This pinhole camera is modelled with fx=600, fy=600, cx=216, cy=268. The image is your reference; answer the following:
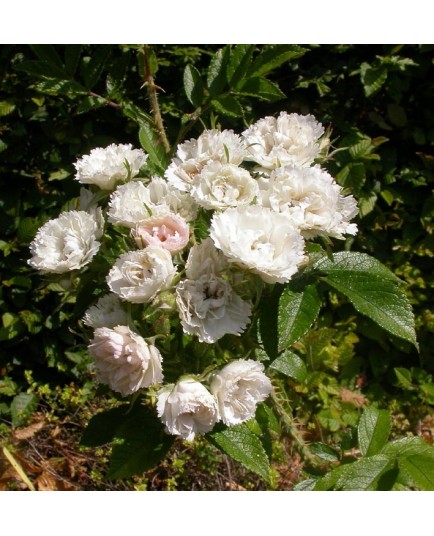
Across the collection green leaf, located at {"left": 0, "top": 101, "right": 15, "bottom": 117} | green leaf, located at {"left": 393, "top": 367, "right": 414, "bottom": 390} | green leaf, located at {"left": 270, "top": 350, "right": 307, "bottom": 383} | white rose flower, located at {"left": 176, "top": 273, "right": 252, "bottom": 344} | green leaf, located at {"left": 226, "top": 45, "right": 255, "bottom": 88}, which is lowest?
green leaf, located at {"left": 393, "top": 367, "right": 414, "bottom": 390}

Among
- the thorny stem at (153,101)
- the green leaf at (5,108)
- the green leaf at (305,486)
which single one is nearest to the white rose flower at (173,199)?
the thorny stem at (153,101)

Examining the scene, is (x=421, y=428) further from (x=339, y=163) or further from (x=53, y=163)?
(x=53, y=163)

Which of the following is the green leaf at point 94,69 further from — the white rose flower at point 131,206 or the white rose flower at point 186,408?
the white rose flower at point 186,408

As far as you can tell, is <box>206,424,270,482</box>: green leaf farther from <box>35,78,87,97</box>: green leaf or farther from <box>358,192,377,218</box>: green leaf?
<box>358,192,377,218</box>: green leaf

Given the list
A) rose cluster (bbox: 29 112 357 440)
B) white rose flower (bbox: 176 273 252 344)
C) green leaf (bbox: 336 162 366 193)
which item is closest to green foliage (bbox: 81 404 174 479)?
rose cluster (bbox: 29 112 357 440)

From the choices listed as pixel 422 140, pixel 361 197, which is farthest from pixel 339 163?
pixel 422 140

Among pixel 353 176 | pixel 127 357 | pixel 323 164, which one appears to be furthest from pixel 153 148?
pixel 353 176
